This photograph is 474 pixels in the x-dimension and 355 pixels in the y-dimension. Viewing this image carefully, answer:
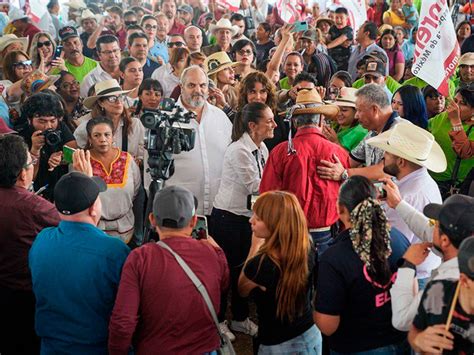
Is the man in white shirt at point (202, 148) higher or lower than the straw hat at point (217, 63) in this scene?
lower

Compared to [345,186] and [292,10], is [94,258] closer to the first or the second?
[345,186]

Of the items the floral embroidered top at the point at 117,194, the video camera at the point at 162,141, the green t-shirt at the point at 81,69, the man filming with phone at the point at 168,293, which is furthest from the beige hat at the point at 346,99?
the green t-shirt at the point at 81,69

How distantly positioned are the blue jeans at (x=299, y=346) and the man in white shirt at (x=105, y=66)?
4201 mm

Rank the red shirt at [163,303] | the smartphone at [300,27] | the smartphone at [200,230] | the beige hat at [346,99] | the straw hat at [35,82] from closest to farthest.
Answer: the red shirt at [163,303] < the smartphone at [200,230] < the beige hat at [346,99] < the straw hat at [35,82] < the smartphone at [300,27]

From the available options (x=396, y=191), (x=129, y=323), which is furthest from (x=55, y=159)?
(x=396, y=191)

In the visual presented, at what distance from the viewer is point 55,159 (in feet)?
13.7

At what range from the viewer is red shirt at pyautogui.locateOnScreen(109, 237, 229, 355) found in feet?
7.83

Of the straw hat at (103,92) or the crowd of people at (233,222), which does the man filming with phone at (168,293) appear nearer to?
the crowd of people at (233,222)

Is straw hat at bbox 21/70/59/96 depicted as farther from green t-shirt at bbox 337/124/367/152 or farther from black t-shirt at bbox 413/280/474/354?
black t-shirt at bbox 413/280/474/354

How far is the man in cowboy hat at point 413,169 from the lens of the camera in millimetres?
3137

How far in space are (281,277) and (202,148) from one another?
1.98m

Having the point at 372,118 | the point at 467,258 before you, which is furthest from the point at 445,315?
the point at 372,118

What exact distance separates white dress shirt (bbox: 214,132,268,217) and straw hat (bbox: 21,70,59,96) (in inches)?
79.7

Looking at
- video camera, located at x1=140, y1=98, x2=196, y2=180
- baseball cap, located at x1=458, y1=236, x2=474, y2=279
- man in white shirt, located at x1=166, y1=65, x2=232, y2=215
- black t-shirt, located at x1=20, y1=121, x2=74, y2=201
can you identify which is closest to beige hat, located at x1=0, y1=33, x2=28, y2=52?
black t-shirt, located at x1=20, y1=121, x2=74, y2=201
